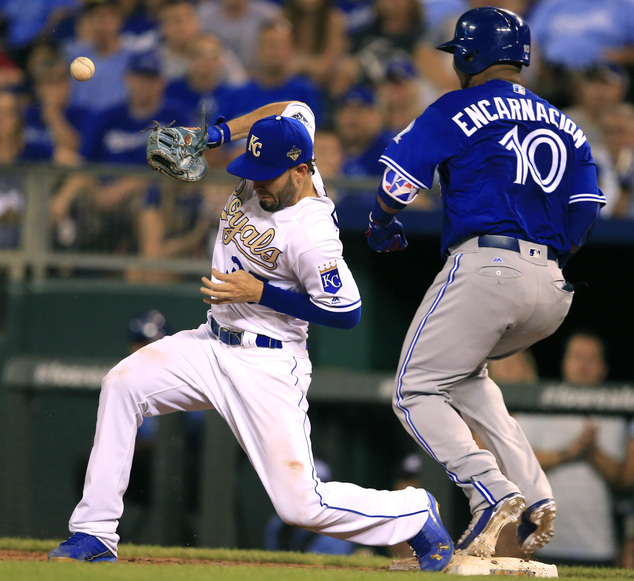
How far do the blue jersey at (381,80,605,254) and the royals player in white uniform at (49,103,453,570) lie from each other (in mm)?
415

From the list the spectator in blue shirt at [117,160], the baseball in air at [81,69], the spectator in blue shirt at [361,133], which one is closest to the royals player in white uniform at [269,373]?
the baseball in air at [81,69]

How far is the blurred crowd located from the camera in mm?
6820

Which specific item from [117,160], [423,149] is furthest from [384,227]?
[117,160]

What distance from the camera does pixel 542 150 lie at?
3801 mm

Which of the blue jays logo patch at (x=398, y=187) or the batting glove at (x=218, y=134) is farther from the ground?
the batting glove at (x=218, y=134)

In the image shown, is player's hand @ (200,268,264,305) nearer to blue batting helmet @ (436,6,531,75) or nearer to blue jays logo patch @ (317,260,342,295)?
blue jays logo patch @ (317,260,342,295)

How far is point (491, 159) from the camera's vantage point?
3.73m

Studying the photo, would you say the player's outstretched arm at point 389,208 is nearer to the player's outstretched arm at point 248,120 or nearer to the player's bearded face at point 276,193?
the player's bearded face at point 276,193

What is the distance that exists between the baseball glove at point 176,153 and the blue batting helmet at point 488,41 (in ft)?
3.49

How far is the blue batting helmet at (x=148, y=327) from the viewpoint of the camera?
6.71 metres

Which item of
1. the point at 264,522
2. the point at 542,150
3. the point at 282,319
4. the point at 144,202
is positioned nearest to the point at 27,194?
the point at 144,202

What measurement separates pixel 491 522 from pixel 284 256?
1.23 metres

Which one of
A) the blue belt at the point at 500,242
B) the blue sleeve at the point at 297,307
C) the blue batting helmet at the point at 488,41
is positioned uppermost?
the blue batting helmet at the point at 488,41

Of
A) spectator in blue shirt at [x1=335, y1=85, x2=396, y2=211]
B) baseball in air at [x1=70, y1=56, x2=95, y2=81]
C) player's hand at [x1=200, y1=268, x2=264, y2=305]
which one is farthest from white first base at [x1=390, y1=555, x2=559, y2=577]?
spectator in blue shirt at [x1=335, y1=85, x2=396, y2=211]
